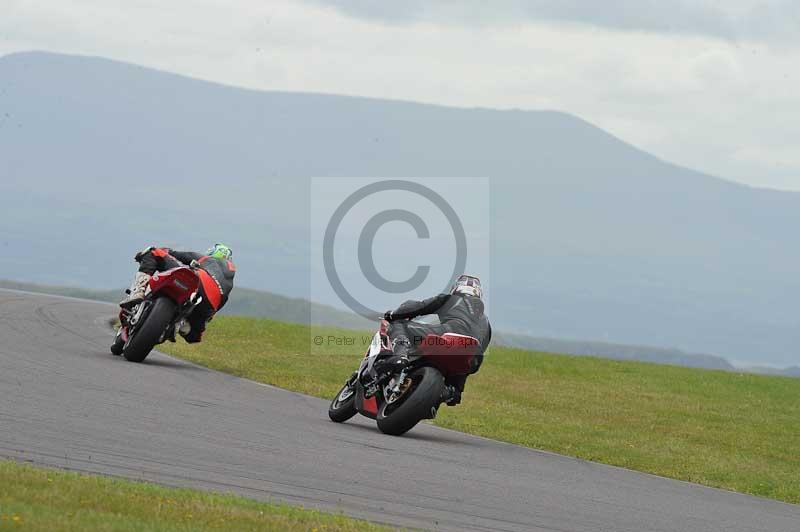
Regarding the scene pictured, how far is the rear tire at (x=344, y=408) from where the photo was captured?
48.9 ft

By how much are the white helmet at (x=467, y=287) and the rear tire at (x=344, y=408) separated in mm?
1593

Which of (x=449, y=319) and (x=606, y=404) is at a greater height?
(x=449, y=319)

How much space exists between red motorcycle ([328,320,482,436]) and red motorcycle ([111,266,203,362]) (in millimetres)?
4055

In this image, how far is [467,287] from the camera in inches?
585

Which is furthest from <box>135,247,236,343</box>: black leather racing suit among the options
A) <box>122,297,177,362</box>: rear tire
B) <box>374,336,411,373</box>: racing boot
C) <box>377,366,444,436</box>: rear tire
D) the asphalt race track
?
<box>377,366,444,436</box>: rear tire

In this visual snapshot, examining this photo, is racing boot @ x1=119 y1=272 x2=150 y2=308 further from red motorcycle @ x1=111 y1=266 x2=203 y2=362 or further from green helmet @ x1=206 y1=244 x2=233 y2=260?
green helmet @ x1=206 y1=244 x2=233 y2=260

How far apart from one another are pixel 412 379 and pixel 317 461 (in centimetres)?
284

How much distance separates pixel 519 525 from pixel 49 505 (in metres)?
3.37

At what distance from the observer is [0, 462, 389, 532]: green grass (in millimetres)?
7441

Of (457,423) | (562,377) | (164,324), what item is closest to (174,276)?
(164,324)

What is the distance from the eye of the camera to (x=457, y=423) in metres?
17.5

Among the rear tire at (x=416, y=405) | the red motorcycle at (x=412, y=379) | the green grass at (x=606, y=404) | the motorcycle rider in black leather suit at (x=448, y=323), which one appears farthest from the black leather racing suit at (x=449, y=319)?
the green grass at (x=606, y=404)

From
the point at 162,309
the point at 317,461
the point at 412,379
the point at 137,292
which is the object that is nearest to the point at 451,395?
the point at 412,379

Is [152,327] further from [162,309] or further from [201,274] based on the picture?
[201,274]
